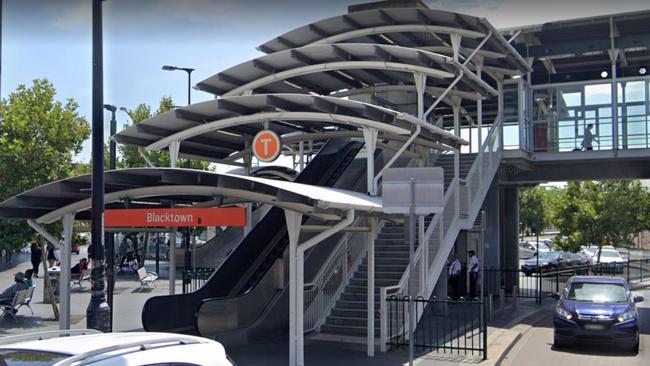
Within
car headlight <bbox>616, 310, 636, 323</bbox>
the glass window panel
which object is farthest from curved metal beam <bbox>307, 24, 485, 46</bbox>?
the glass window panel

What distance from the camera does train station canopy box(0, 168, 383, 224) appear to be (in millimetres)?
10266

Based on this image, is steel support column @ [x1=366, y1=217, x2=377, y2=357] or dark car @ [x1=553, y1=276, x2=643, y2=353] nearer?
steel support column @ [x1=366, y1=217, x2=377, y2=357]

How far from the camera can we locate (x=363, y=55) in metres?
16.3

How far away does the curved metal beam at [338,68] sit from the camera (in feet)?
51.3

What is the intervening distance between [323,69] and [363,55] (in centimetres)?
98

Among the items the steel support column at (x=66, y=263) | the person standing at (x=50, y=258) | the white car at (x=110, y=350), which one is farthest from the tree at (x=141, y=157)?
the white car at (x=110, y=350)

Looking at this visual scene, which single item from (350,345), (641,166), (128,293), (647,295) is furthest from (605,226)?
(350,345)

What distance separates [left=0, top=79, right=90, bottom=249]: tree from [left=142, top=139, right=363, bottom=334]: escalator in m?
5.34

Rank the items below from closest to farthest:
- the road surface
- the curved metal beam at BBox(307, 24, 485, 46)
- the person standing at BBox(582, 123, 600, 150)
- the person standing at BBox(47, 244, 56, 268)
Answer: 1. the road surface
2. the curved metal beam at BBox(307, 24, 485, 46)
3. the person standing at BBox(582, 123, 600, 150)
4. the person standing at BBox(47, 244, 56, 268)

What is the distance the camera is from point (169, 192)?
11.3 metres

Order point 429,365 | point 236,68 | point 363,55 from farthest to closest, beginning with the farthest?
1. point 236,68
2. point 363,55
3. point 429,365

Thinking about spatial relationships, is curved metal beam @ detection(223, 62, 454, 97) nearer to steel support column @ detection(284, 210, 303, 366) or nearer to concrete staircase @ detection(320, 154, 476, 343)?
concrete staircase @ detection(320, 154, 476, 343)

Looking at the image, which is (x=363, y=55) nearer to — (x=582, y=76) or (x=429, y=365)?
(x=429, y=365)

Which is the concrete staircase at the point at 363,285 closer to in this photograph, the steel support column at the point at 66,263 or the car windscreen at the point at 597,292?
the car windscreen at the point at 597,292
